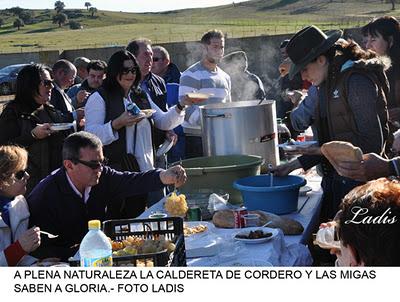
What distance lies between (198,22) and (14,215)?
172ft

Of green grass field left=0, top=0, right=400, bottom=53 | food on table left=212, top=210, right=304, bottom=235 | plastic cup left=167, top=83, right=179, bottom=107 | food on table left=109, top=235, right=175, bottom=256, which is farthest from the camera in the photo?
green grass field left=0, top=0, right=400, bottom=53

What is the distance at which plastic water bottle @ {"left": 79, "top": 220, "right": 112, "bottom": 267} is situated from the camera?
1.98m

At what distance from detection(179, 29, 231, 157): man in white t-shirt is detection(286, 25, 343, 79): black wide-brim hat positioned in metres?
1.99

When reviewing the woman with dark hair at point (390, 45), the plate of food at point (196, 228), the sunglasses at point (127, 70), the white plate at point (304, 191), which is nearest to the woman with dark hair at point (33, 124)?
Answer: the sunglasses at point (127, 70)

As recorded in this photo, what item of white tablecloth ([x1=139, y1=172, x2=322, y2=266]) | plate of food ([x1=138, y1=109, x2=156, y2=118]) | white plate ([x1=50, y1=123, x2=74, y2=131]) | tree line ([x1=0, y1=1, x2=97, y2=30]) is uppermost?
tree line ([x1=0, y1=1, x2=97, y2=30])

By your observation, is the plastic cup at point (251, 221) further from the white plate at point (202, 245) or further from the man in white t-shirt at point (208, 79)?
the man in white t-shirt at point (208, 79)

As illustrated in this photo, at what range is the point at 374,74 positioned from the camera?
3.33m

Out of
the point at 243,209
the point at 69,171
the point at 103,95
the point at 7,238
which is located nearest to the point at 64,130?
the point at 103,95

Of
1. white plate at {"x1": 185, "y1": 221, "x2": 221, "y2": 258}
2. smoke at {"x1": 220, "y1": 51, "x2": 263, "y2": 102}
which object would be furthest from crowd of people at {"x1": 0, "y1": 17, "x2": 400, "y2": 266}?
smoke at {"x1": 220, "y1": 51, "x2": 263, "y2": 102}

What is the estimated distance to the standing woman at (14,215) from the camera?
286cm

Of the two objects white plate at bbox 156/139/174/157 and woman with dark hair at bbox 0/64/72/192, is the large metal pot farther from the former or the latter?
woman with dark hair at bbox 0/64/72/192

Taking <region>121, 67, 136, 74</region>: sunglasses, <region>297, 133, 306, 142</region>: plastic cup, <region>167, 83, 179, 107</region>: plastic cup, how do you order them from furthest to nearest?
<region>167, 83, 179, 107</region>: plastic cup → <region>297, 133, 306, 142</region>: plastic cup → <region>121, 67, 136, 74</region>: sunglasses

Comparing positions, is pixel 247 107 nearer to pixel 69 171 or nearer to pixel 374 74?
pixel 374 74

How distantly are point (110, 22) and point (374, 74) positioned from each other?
86973 mm
